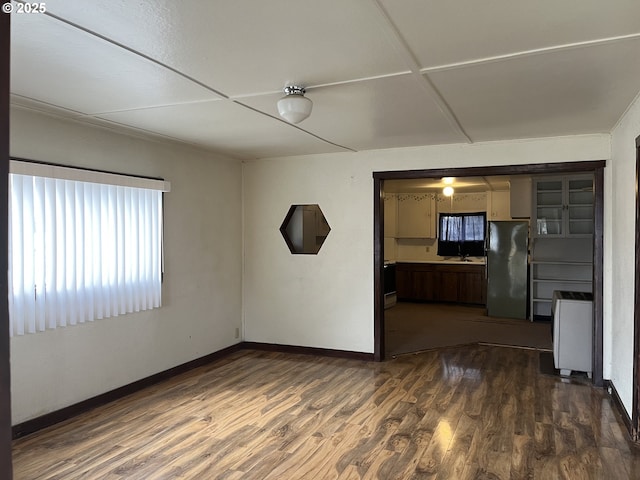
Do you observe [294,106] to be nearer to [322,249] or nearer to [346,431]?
[346,431]

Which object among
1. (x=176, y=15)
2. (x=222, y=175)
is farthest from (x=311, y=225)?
(x=176, y=15)

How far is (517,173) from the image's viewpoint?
4.64 metres

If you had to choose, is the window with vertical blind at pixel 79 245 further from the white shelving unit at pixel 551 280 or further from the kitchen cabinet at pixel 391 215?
the kitchen cabinet at pixel 391 215

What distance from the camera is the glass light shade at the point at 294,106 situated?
2.71m

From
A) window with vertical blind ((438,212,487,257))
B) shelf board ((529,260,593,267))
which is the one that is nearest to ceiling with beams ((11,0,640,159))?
shelf board ((529,260,593,267))

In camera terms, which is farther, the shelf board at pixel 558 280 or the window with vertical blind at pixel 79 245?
the shelf board at pixel 558 280

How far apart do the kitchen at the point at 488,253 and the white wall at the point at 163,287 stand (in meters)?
2.26

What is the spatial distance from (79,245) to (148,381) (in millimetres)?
1488

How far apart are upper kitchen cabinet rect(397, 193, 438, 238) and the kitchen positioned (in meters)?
0.02

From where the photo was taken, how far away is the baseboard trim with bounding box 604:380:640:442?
3177 mm

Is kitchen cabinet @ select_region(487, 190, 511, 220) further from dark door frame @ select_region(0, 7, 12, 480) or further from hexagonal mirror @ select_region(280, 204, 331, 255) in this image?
dark door frame @ select_region(0, 7, 12, 480)

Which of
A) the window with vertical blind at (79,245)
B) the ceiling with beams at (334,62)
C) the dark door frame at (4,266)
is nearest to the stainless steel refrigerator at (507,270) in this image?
the ceiling with beams at (334,62)

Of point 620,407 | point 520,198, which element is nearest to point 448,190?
point 520,198

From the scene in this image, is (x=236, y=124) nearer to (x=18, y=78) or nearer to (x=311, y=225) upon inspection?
(x=18, y=78)
